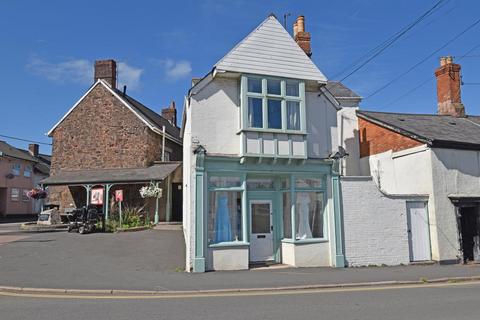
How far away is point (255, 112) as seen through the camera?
13.9 meters

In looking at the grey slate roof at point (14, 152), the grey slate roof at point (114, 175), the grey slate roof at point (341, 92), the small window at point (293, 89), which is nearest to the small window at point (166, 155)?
the grey slate roof at point (114, 175)

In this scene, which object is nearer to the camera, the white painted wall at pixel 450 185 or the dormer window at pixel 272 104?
the dormer window at pixel 272 104

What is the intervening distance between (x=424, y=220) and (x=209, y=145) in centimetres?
881

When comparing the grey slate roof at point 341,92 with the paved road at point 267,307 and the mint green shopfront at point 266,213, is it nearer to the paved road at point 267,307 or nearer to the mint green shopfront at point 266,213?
the mint green shopfront at point 266,213

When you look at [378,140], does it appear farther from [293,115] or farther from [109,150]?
[109,150]

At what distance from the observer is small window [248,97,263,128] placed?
13.8 metres

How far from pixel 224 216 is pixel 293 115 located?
4.37 m

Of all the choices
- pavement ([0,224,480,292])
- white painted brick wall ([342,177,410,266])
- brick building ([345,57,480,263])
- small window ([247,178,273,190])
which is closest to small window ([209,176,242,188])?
small window ([247,178,273,190])

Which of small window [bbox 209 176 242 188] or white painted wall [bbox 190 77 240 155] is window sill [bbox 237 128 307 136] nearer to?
white painted wall [bbox 190 77 240 155]

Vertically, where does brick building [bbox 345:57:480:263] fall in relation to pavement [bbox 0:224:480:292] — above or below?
above

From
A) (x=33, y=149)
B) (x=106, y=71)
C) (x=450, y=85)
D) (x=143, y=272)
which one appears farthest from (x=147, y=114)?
(x=33, y=149)

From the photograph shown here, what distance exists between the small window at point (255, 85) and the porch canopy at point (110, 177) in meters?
10.7

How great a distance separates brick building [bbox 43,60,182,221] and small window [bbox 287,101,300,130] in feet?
39.4

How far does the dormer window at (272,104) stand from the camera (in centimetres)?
1378
